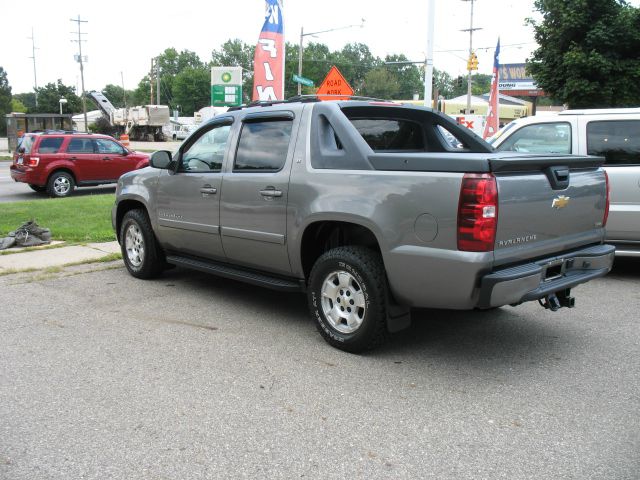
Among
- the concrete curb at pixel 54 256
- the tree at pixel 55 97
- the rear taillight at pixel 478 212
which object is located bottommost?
the concrete curb at pixel 54 256

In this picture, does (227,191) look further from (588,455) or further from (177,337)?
(588,455)

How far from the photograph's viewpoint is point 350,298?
4.48m

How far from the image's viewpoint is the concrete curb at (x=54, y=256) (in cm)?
742

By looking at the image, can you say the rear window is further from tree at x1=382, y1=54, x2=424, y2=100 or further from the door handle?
tree at x1=382, y1=54, x2=424, y2=100

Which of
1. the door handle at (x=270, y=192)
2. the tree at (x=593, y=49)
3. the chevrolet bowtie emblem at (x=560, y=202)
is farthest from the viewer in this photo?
the tree at (x=593, y=49)

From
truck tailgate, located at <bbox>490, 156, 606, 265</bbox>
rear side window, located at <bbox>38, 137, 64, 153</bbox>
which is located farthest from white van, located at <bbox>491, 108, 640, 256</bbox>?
rear side window, located at <bbox>38, 137, 64, 153</bbox>

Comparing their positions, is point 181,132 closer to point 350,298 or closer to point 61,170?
point 61,170

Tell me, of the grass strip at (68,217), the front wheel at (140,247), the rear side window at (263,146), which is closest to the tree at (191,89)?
the grass strip at (68,217)

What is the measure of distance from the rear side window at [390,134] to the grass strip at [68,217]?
5.39 m

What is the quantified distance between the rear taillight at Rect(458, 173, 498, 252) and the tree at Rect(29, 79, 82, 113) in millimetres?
83228

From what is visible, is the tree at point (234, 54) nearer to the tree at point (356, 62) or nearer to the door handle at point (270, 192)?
the tree at point (356, 62)

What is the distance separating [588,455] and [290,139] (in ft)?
10.5

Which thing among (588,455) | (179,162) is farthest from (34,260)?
(588,455)

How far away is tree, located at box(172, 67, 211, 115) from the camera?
4587 inches
